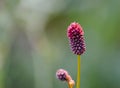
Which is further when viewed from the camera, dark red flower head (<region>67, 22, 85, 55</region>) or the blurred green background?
the blurred green background

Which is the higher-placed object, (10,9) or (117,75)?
(10,9)

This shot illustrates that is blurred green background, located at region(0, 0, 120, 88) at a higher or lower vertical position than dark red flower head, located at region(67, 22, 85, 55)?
→ higher

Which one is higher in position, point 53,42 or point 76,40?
point 53,42

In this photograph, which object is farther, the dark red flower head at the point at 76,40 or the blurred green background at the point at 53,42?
the blurred green background at the point at 53,42

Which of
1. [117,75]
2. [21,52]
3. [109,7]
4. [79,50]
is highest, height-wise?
[109,7]

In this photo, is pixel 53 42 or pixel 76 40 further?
pixel 53 42

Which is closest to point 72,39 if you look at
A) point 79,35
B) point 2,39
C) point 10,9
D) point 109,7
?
point 79,35

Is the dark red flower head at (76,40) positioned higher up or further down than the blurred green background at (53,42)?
further down

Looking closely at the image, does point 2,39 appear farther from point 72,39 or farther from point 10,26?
point 72,39
